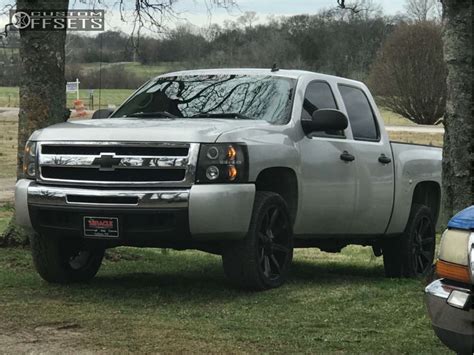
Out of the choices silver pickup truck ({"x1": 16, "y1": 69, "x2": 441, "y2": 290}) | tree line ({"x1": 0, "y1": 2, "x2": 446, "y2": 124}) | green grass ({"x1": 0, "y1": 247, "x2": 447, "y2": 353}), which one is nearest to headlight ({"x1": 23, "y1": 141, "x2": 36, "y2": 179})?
silver pickup truck ({"x1": 16, "y1": 69, "x2": 441, "y2": 290})

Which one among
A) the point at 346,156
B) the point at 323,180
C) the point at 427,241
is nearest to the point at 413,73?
the point at 427,241

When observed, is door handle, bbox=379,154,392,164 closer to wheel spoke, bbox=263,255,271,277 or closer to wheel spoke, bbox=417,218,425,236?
wheel spoke, bbox=417,218,425,236

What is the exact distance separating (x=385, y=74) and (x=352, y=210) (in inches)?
1949

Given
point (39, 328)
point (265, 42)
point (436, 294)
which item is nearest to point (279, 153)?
point (39, 328)

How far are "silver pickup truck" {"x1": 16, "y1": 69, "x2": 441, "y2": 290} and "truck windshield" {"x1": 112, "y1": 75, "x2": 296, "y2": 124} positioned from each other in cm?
1

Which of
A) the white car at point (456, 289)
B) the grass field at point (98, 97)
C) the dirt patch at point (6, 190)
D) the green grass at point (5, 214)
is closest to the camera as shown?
the white car at point (456, 289)

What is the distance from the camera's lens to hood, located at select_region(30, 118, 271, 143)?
6.43 metres

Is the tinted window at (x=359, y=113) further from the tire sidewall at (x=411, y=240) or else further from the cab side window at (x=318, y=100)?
the tire sidewall at (x=411, y=240)

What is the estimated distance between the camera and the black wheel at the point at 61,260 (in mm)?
7238

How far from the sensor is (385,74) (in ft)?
185

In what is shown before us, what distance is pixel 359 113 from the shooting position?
8570 millimetres

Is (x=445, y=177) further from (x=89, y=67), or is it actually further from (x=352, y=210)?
(x=89, y=67)

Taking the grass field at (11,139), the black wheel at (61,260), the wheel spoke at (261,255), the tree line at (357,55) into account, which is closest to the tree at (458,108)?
the wheel spoke at (261,255)

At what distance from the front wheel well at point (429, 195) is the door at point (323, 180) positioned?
4.73 ft
